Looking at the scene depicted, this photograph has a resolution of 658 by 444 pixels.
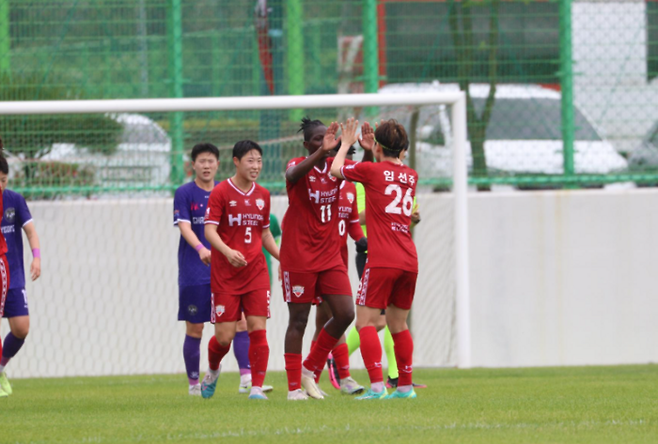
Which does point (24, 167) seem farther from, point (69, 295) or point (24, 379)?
point (24, 379)

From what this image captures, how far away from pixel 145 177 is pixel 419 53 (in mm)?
3605

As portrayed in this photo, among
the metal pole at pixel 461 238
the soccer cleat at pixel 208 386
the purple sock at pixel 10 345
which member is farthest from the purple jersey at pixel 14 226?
the metal pole at pixel 461 238

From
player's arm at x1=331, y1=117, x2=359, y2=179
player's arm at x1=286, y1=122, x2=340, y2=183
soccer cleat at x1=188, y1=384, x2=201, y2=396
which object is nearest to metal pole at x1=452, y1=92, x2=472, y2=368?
soccer cleat at x1=188, y1=384, x2=201, y2=396

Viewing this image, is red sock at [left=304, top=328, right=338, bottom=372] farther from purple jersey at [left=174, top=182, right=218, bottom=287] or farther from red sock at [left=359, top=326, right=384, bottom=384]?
purple jersey at [left=174, top=182, right=218, bottom=287]

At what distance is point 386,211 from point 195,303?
2183mm

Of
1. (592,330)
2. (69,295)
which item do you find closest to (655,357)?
(592,330)

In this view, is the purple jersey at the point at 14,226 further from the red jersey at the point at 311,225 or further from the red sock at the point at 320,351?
the red sock at the point at 320,351

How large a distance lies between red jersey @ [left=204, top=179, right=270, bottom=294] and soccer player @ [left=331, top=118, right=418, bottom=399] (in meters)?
0.78

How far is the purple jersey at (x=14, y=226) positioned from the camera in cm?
820

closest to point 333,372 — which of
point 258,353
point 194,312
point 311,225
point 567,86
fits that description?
point 194,312

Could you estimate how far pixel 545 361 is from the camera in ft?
37.1

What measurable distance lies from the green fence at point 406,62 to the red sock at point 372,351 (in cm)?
516

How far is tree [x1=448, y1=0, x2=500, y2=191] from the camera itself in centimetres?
1148

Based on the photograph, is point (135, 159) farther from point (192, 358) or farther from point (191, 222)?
point (192, 358)
